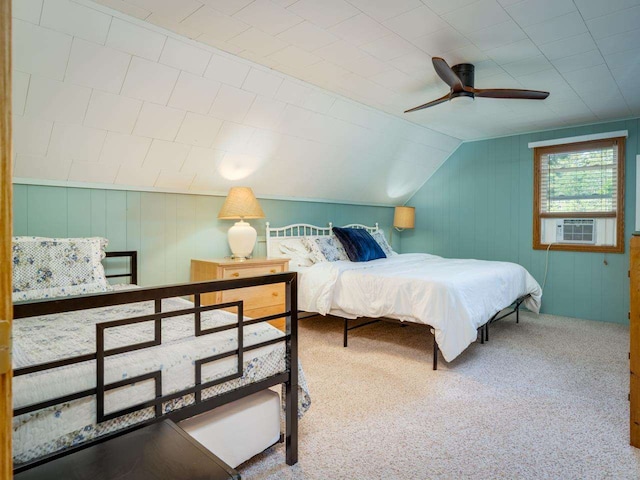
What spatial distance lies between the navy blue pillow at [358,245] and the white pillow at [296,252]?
451 mm

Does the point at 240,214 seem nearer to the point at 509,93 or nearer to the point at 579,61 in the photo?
the point at 509,93

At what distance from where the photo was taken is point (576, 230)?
4910mm

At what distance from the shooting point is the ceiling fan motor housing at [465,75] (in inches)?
121

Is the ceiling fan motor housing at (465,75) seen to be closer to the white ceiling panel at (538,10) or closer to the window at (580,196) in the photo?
the white ceiling panel at (538,10)

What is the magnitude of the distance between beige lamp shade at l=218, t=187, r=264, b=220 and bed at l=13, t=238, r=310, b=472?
1.74 m

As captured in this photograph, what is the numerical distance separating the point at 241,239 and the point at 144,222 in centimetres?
86


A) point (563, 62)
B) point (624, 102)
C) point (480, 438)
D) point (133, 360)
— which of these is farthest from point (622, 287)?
point (133, 360)

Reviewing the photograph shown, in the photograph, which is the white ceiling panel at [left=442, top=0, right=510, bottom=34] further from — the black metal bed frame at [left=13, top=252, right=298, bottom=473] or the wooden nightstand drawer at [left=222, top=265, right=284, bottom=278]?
the wooden nightstand drawer at [left=222, top=265, right=284, bottom=278]

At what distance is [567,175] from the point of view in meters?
4.93

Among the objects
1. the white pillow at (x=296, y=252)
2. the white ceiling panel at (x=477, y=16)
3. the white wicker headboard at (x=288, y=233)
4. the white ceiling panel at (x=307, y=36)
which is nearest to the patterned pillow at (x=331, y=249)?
the white pillow at (x=296, y=252)

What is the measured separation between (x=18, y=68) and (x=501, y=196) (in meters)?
5.22

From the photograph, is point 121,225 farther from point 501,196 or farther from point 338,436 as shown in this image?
point 501,196

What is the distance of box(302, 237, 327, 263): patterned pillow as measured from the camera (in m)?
4.30

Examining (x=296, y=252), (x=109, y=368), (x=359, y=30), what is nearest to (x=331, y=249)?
(x=296, y=252)
